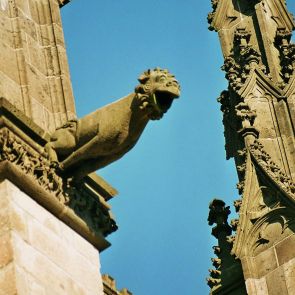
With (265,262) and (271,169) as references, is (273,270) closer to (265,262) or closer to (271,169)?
(265,262)

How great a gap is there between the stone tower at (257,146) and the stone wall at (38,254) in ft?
33.2

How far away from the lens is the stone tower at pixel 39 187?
13.5 m

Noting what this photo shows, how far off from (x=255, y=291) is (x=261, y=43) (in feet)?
20.3

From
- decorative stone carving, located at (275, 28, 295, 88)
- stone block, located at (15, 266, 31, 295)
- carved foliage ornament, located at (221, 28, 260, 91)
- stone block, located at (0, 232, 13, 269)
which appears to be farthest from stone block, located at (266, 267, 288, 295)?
stone block, located at (15, 266, 31, 295)

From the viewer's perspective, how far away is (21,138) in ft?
46.9

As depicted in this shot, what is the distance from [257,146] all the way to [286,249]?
217 cm

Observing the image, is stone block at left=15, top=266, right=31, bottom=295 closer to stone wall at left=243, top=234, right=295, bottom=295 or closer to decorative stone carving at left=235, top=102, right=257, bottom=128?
stone wall at left=243, top=234, right=295, bottom=295

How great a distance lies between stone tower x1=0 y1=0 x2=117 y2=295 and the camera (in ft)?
44.3

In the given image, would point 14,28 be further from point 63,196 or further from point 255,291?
point 255,291

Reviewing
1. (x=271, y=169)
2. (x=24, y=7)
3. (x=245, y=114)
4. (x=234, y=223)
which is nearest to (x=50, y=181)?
(x=24, y=7)

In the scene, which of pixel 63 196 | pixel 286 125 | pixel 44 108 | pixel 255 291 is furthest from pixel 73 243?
pixel 286 125

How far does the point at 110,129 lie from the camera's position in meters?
14.3

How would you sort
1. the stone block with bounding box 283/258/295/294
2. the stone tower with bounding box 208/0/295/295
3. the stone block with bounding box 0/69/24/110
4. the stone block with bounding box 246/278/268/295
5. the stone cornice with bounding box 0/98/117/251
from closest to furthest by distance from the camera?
the stone cornice with bounding box 0/98/117/251
the stone block with bounding box 0/69/24/110
the stone block with bounding box 283/258/295/294
the stone block with bounding box 246/278/268/295
the stone tower with bounding box 208/0/295/295

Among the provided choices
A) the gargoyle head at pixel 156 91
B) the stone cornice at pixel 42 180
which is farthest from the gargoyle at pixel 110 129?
the stone cornice at pixel 42 180
